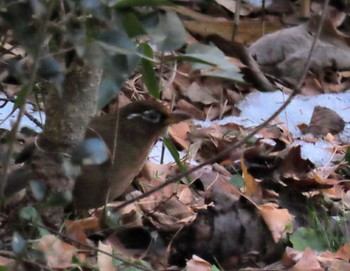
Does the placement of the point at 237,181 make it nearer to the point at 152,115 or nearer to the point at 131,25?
the point at 152,115

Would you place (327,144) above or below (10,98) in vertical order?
below

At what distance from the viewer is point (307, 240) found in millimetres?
3221

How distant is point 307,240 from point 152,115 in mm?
846

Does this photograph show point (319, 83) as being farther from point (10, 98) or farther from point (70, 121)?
point (70, 121)

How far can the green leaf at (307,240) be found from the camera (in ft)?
10.5

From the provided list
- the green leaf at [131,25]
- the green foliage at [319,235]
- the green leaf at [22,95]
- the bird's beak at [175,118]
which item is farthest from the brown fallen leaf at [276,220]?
the green leaf at [131,25]

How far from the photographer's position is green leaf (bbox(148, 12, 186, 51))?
7.07ft

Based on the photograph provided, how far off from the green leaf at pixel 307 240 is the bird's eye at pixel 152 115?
2.52ft

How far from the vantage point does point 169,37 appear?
2.17m

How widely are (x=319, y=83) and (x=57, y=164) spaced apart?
2.61m

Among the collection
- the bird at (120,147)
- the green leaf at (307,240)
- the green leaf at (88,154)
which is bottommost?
the green leaf at (307,240)

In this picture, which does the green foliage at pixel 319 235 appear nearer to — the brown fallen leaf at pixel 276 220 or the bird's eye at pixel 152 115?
the brown fallen leaf at pixel 276 220

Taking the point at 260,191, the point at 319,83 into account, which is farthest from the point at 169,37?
the point at 319,83

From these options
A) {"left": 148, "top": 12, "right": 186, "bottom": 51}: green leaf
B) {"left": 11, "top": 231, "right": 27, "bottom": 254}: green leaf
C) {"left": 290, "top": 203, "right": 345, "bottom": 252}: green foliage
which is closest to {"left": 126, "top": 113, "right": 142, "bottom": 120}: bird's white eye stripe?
{"left": 290, "top": 203, "right": 345, "bottom": 252}: green foliage
